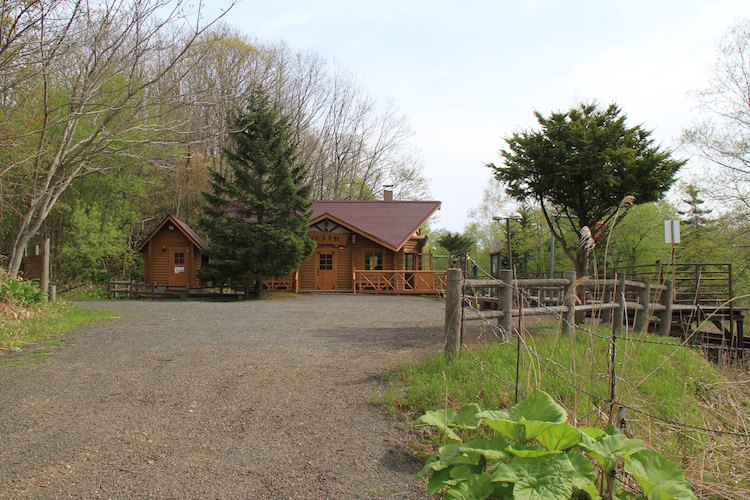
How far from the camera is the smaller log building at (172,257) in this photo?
Answer: 2756 centimetres

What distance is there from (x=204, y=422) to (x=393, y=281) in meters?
22.6

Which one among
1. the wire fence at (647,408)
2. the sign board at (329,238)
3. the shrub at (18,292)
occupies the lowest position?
the wire fence at (647,408)

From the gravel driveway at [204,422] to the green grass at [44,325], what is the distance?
0.62 metres

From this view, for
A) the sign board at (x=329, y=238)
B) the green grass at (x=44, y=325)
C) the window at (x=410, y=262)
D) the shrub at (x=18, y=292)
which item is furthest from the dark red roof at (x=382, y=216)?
the shrub at (x=18, y=292)

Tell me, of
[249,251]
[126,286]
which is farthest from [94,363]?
[126,286]

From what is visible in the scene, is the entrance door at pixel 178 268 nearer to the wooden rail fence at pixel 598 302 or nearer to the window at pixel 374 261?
the window at pixel 374 261

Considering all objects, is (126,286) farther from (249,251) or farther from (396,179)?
(396,179)

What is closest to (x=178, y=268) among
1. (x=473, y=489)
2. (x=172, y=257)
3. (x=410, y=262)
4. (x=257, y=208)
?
(x=172, y=257)

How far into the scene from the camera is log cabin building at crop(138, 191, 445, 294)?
2698cm

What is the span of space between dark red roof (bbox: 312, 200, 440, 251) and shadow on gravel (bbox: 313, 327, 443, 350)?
16209 mm

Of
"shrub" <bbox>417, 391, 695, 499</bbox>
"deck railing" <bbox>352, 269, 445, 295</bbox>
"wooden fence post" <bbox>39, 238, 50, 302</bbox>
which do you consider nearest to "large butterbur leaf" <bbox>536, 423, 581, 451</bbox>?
"shrub" <bbox>417, 391, 695, 499</bbox>

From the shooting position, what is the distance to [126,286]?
83.8ft

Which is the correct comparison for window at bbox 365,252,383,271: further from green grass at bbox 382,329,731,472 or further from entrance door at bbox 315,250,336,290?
green grass at bbox 382,329,731,472

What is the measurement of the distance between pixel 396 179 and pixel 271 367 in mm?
38638
